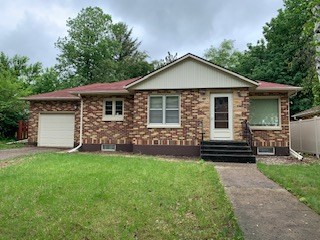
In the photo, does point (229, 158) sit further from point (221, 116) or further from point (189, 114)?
point (189, 114)

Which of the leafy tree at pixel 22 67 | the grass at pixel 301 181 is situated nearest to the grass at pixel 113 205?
the grass at pixel 301 181

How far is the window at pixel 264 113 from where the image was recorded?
1324 cm

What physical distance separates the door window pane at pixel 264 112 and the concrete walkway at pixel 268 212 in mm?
6644

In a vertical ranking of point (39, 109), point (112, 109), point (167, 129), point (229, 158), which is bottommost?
point (229, 158)

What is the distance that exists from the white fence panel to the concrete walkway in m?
6.95

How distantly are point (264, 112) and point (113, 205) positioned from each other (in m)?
10.6

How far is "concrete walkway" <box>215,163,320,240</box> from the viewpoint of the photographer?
3753mm

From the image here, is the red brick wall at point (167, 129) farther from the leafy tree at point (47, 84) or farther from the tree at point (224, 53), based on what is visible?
the tree at point (224, 53)

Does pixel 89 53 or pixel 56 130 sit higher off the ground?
pixel 89 53

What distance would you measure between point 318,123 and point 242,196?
8.90m

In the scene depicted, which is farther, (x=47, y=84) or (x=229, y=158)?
(x=47, y=84)

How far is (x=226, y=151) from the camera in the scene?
11.3m

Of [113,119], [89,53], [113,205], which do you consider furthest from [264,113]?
[89,53]

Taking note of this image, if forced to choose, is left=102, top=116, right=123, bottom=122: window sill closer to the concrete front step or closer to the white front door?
the white front door
